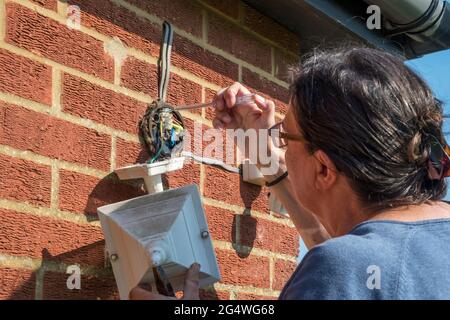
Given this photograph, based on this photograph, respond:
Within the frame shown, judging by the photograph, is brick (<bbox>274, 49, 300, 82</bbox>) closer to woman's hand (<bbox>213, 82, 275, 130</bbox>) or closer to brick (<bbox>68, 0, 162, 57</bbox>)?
woman's hand (<bbox>213, 82, 275, 130</bbox>)

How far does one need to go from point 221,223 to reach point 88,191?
549mm

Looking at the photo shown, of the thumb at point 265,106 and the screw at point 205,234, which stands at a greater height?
the thumb at point 265,106

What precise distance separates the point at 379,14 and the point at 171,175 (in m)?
0.99

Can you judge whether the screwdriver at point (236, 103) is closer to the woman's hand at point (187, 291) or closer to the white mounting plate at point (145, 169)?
the white mounting plate at point (145, 169)

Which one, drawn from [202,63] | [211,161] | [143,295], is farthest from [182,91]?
[143,295]

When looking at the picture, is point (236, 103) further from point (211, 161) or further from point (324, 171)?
point (324, 171)

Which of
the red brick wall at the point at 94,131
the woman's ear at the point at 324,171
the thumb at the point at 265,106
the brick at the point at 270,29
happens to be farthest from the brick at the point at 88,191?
the brick at the point at 270,29

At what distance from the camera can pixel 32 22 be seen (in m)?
1.85

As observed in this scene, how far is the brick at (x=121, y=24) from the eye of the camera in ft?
6.57

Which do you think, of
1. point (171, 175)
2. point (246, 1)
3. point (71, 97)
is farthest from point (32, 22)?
point (246, 1)

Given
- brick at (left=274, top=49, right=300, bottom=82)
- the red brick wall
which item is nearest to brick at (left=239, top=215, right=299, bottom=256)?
the red brick wall

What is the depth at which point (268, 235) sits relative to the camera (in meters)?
2.58

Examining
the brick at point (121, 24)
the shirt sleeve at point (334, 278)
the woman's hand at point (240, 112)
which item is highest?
the brick at point (121, 24)

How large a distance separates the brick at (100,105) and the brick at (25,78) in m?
0.06
